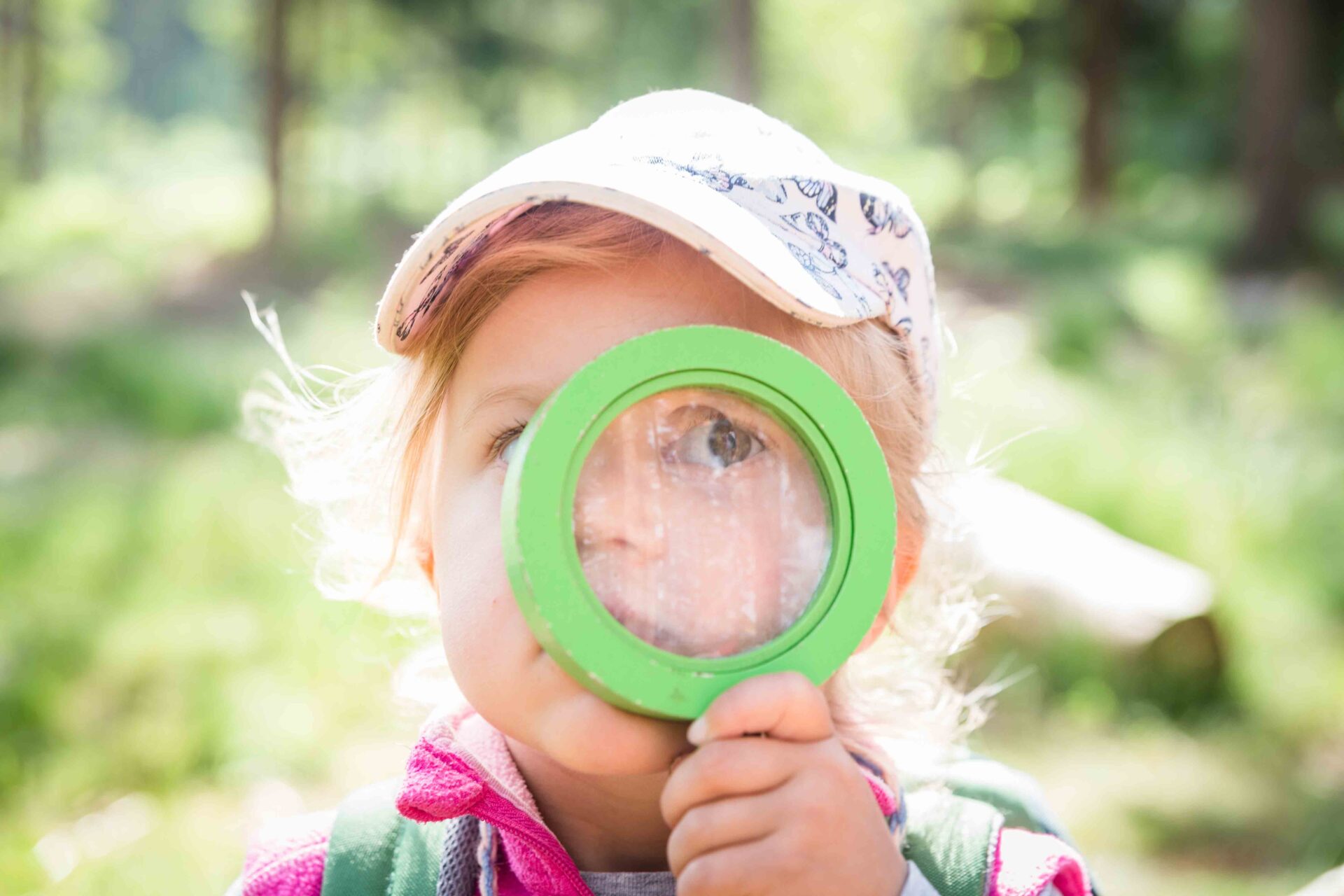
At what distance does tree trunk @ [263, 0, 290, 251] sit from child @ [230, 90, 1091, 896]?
46.9ft

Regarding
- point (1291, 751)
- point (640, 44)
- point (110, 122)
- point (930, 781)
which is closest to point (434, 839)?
point (930, 781)

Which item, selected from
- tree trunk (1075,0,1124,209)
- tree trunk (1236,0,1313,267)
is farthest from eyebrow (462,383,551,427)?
tree trunk (1075,0,1124,209)

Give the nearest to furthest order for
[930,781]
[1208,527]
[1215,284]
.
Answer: [930,781], [1208,527], [1215,284]

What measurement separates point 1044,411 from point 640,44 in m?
26.7

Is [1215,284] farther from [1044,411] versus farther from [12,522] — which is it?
[12,522]

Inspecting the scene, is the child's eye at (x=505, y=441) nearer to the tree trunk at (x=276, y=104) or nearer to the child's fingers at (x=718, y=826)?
the child's fingers at (x=718, y=826)

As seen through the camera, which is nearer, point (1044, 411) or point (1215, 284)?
point (1044, 411)

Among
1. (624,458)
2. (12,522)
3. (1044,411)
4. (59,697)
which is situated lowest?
(12,522)

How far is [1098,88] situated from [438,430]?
21240 mm

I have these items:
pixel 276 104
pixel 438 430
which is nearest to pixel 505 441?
pixel 438 430

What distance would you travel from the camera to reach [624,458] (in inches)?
50.3

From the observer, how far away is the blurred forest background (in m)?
3.49

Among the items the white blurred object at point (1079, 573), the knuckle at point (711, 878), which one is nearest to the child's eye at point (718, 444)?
the knuckle at point (711, 878)

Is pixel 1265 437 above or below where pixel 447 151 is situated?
above
